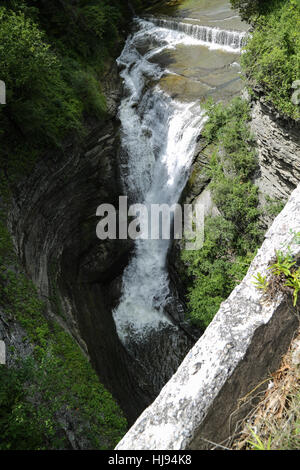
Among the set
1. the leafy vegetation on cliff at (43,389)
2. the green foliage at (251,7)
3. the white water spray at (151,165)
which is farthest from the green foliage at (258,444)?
the green foliage at (251,7)

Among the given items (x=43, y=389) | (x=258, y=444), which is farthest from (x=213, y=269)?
(x=258, y=444)

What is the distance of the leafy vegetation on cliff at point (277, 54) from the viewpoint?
6324mm

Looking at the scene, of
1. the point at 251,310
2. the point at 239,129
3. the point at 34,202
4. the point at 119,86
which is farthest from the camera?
the point at 119,86

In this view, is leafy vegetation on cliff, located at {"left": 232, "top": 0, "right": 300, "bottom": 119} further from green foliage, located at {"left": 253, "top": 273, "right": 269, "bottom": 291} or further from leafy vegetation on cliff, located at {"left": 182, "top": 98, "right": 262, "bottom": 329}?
green foliage, located at {"left": 253, "top": 273, "right": 269, "bottom": 291}

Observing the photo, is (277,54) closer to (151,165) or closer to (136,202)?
(151,165)

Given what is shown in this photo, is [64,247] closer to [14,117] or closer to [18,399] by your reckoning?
[14,117]

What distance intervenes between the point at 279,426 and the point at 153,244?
26.9 ft

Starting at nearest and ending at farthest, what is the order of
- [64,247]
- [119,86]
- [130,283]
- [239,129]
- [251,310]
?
1. [251,310]
2. [239,129]
3. [64,247]
4. [130,283]
5. [119,86]

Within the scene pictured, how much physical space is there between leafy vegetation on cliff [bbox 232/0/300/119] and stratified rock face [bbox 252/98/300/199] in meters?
0.41

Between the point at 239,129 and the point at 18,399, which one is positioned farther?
the point at 239,129

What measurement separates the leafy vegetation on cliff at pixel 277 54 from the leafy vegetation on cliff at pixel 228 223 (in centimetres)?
133

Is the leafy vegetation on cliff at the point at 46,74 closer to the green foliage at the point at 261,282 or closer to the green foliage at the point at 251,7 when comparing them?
the green foliage at the point at 251,7
